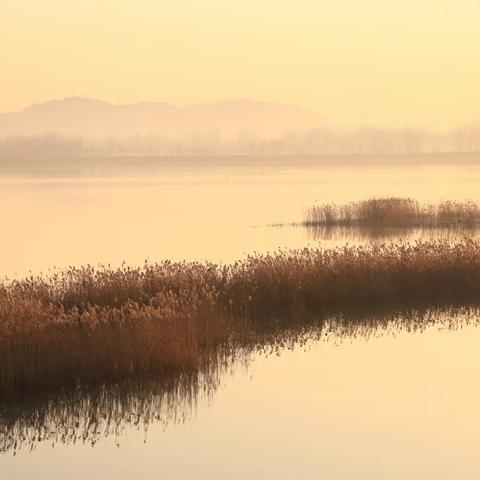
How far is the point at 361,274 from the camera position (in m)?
22.7

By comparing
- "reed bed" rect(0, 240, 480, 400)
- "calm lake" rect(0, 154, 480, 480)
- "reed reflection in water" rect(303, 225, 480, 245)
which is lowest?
"calm lake" rect(0, 154, 480, 480)

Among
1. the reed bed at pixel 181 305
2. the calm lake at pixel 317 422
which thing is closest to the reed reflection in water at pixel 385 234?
the reed bed at pixel 181 305

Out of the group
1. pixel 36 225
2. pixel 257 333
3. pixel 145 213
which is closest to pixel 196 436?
pixel 257 333

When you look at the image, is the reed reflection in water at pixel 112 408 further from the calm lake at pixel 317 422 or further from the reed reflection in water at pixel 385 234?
the reed reflection in water at pixel 385 234

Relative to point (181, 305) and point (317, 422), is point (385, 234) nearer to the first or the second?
point (181, 305)

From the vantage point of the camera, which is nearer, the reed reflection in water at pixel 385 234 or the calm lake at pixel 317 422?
the calm lake at pixel 317 422

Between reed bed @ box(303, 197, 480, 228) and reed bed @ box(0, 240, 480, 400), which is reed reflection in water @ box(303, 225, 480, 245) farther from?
reed bed @ box(0, 240, 480, 400)

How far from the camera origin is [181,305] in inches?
738

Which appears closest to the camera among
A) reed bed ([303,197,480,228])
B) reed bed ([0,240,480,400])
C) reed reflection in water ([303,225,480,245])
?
reed bed ([0,240,480,400])

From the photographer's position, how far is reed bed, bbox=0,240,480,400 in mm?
14656

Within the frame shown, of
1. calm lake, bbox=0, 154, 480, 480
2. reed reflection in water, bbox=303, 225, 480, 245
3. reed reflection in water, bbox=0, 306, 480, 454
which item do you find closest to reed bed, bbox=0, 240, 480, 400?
reed reflection in water, bbox=0, 306, 480, 454

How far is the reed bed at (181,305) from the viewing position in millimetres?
14656

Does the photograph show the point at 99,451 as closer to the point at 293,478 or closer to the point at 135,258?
the point at 293,478

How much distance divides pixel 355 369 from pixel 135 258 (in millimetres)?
23617
